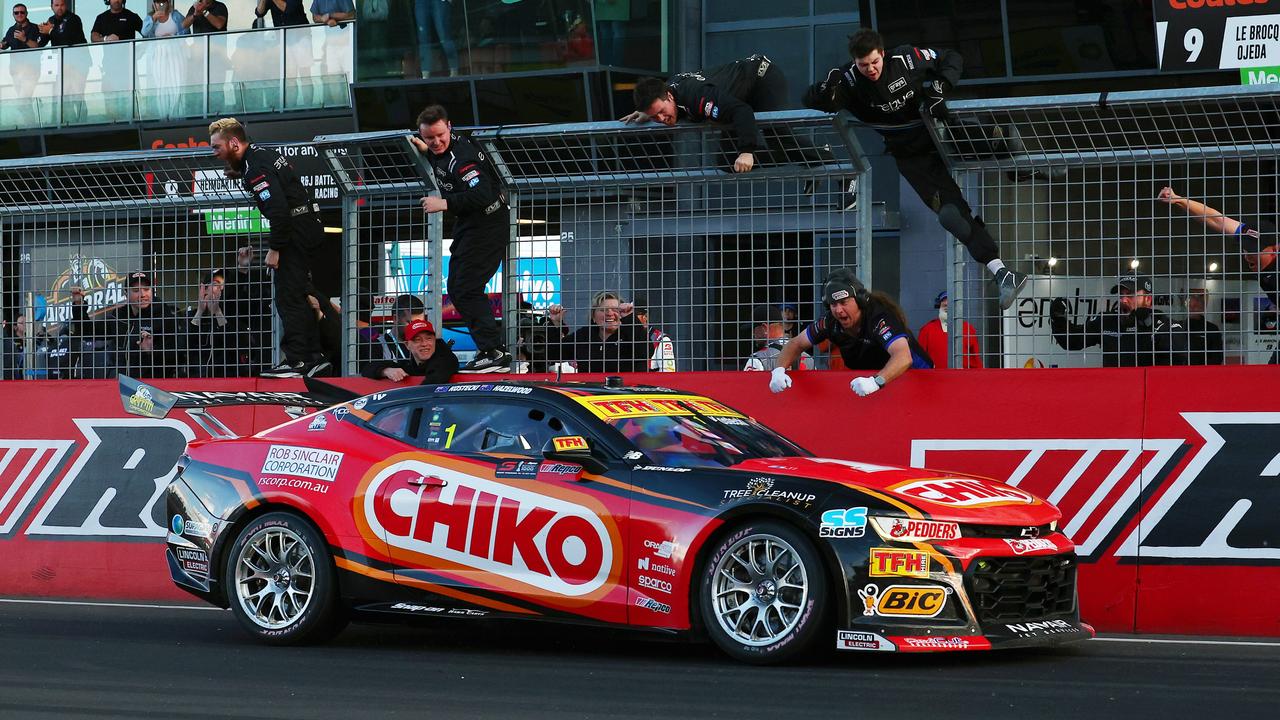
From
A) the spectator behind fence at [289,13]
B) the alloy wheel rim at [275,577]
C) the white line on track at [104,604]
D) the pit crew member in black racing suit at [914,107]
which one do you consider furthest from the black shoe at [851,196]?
the spectator behind fence at [289,13]

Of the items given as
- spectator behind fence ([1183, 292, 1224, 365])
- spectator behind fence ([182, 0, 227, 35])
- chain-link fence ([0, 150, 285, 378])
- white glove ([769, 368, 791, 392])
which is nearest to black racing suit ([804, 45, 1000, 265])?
spectator behind fence ([1183, 292, 1224, 365])

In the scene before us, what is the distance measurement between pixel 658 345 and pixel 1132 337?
2.92 metres

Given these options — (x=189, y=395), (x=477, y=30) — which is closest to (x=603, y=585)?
(x=189, y=395)

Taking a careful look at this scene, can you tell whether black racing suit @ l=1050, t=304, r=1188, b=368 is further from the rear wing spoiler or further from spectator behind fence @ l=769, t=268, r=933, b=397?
the rear wing spoiler

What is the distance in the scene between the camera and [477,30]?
22641 millimetres

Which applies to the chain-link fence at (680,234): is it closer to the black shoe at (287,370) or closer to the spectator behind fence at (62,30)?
the black shoe at (287,370)

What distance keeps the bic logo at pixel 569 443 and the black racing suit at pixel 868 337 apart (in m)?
2.42

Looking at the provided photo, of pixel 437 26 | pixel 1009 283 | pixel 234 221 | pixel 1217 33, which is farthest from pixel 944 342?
pixel 437 26

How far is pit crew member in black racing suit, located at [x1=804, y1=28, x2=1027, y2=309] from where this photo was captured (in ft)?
32.8

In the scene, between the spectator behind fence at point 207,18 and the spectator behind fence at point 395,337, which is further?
the spectator behind fence at point 207,18

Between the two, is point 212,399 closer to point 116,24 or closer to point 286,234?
point 286,234

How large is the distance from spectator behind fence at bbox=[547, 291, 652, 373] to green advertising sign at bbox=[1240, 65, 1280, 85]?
10.5 m

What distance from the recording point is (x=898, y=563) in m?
7.61

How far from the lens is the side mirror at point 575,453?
8359mm
